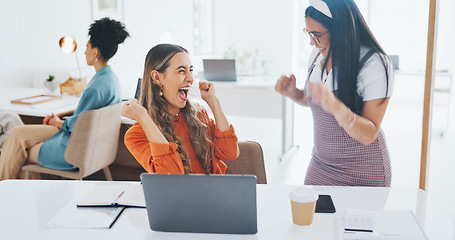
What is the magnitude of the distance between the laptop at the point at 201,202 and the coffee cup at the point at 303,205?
0.13 m

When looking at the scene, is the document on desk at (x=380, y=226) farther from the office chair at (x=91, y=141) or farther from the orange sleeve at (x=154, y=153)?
the office chair at (x=91, y=141)

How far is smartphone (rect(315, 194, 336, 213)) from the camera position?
4.17ft

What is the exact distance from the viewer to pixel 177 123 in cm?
164

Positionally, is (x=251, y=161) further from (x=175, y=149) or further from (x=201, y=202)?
(x=201, y=202)

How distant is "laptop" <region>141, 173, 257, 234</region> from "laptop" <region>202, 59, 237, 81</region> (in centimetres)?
316

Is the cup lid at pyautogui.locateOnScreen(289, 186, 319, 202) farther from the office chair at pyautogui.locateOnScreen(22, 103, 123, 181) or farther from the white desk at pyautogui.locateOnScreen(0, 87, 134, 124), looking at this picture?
the white desk at pyautogui.locateOnScreen(0, 87, 134, 124)

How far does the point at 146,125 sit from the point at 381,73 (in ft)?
2.64

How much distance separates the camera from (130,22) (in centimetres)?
536

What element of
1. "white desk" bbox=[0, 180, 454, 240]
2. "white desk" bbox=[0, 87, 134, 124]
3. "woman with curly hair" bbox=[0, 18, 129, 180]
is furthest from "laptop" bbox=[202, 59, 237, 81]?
"white desk" bbox=[0, 180, 454, 240]

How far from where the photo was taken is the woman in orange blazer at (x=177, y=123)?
1554 mm

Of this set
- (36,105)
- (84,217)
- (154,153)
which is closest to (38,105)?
(36,105)

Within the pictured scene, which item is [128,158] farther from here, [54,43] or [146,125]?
[54,43]

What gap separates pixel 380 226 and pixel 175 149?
2.37 feet

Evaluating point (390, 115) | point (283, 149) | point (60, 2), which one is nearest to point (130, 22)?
point (60, 2)
